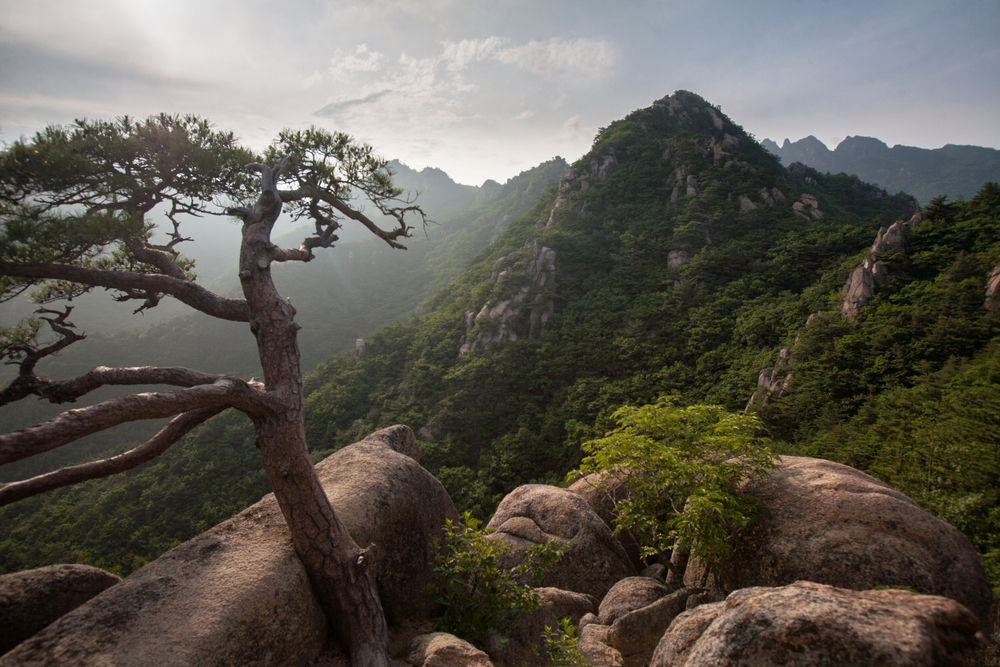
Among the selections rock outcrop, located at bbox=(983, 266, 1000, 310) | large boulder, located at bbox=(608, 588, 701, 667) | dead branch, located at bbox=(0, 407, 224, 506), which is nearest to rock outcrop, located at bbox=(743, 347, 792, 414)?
rock outcrop, located at bbox=(983, 266, 1000, 310)

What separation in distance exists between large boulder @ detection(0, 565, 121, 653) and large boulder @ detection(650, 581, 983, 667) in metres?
6.82

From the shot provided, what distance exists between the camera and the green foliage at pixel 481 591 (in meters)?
4.89

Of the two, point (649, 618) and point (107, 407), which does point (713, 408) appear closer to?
point (649, 618)

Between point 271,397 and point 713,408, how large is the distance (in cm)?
718

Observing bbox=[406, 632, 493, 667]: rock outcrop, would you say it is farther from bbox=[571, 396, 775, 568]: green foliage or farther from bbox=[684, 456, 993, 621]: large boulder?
bbox=[684, 456, 993, 621]: large boulder

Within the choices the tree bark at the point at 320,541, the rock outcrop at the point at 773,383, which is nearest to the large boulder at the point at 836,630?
the tree bark at the point at 320,541

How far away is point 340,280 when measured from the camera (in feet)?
240

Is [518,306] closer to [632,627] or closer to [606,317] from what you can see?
[606,317]

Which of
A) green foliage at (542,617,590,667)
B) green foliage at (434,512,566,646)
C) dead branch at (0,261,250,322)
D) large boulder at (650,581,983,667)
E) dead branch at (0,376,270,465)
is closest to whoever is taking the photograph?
large boulder at (650,581,983,667)

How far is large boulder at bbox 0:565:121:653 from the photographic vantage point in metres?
4.06

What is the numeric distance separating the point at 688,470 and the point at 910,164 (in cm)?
13579

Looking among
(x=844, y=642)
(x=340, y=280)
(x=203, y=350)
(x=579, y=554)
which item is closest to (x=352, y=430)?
(x=579, y=554)

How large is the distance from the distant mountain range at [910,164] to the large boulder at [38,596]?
320ft

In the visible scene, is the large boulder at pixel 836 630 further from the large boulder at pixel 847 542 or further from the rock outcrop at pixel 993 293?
the rock outcrop at pixel 993 293
